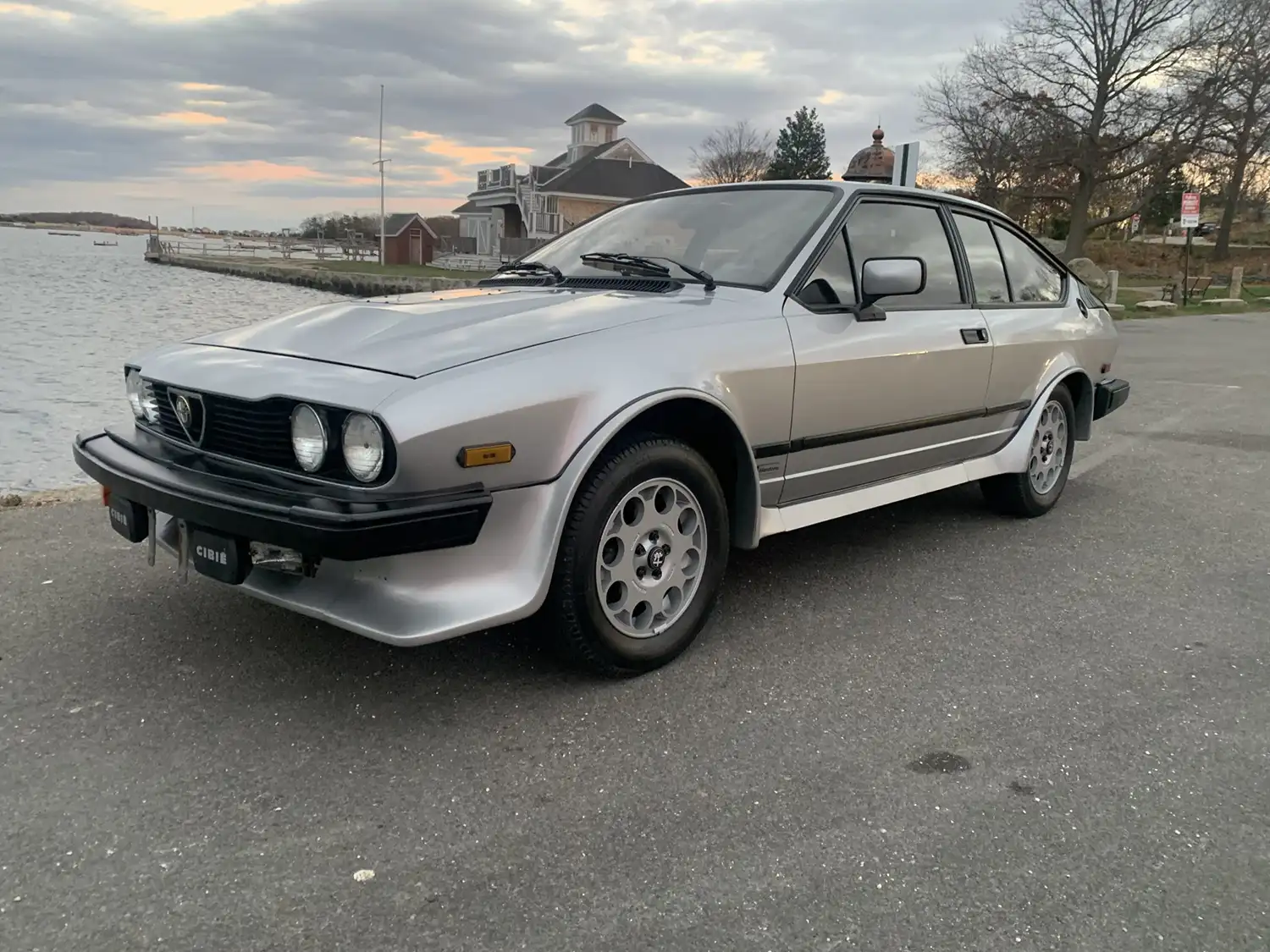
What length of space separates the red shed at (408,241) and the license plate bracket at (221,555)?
243ft

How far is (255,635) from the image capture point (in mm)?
3301

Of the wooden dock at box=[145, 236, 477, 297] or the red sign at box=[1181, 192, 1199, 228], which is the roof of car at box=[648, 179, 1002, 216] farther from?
the wooden dock at box=[145, 236, 477, 297]

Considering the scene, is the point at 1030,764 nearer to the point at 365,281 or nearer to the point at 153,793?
the point at 153,793

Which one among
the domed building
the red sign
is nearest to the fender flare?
the domed building

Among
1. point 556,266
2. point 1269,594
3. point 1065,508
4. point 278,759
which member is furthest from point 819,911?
point 1065,508

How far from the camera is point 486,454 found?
8.45ft

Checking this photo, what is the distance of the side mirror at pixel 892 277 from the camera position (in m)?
3.52

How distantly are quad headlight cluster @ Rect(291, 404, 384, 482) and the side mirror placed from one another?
1.94 m

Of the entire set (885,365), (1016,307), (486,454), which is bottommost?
(486,454)

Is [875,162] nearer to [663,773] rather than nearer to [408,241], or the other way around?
[663,773]

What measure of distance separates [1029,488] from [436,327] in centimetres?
343

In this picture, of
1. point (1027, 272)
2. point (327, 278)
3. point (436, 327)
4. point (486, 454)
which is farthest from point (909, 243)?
point (327, 278)

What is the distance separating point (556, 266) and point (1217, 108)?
33648mm

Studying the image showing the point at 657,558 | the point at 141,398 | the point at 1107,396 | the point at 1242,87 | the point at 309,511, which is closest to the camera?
the point at 309,511
